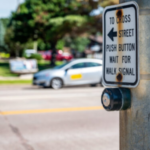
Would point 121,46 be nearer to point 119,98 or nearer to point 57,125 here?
point 119,98

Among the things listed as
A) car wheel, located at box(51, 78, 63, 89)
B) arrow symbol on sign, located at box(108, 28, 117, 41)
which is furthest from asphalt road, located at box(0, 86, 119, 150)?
car wheel, located at box(51, 78, 63, 89)

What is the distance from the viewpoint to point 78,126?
26.0 ft

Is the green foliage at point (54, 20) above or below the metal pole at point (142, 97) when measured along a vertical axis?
above

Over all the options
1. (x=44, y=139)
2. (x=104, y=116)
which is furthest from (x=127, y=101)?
(x=104, y=116)

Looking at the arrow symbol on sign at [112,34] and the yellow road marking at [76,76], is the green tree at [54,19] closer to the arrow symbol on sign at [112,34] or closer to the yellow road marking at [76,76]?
the yellow road marking at [76,76]

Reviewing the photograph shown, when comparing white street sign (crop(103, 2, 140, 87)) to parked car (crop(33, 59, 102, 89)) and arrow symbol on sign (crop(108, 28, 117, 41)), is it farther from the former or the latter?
parked car (crop(33, 59, 102, 89))

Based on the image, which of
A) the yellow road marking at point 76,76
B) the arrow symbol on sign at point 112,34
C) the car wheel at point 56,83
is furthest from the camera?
the yellow road marking at point 76,76

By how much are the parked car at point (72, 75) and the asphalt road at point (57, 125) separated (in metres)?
5.07

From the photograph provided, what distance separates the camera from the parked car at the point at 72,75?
55.3 feet

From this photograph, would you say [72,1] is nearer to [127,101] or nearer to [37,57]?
[37,57]

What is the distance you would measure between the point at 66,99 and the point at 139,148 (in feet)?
32.9

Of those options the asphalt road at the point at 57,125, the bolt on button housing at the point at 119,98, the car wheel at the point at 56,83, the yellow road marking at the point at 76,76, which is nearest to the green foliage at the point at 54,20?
the yellow road marking at the point at 76,76

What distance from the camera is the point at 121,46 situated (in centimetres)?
242

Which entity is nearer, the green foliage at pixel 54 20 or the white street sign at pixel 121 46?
the white street sign at pixel 121 46
